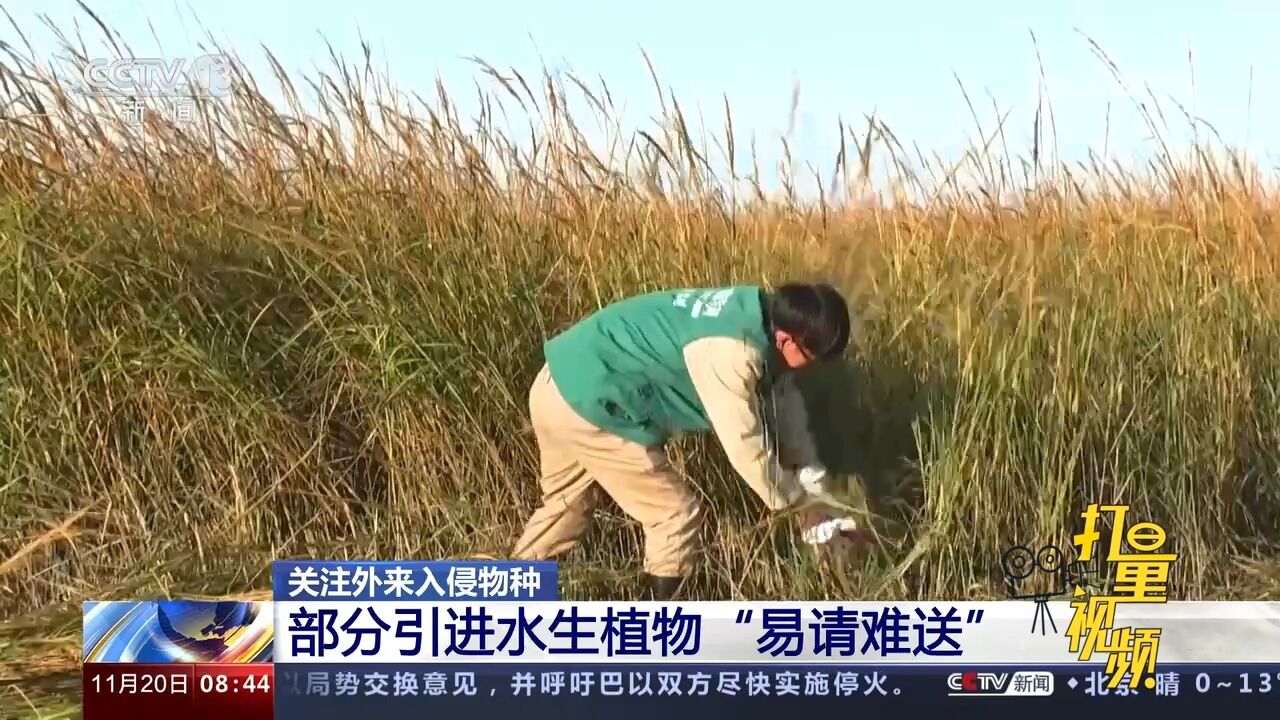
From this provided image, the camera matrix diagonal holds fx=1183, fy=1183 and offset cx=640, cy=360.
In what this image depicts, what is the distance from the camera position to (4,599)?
7.14 ft

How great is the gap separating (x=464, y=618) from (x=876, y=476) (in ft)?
2.58

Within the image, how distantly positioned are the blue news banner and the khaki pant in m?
0.07

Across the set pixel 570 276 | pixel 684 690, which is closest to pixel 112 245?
pixel 570 276

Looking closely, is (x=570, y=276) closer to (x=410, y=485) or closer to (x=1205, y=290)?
(x=410, y=485)

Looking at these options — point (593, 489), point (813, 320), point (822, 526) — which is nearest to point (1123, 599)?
point (822, 526)

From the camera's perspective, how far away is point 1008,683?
84.4 inches

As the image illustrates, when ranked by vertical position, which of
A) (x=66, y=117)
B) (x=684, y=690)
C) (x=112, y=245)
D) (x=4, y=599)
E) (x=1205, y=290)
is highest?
(x=66, y=117)

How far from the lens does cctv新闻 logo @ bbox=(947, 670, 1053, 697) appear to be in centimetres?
214

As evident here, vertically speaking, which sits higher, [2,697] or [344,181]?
[344,181]

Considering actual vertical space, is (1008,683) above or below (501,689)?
below

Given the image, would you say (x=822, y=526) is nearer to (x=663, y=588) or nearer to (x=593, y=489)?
(x=663, y=588)

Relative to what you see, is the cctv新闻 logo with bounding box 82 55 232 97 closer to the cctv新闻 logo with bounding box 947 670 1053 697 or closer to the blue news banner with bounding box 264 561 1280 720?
the blue news banner with bounding box 264 561 1280 720

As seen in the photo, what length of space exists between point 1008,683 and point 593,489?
0.83m

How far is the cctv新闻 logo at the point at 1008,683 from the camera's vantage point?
2.14m
